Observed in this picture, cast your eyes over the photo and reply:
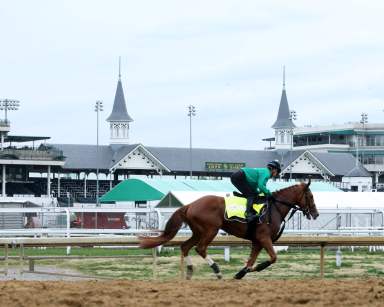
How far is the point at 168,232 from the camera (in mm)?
14812

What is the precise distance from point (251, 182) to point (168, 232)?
1.34m

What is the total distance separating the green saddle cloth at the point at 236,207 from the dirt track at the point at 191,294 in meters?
2.73

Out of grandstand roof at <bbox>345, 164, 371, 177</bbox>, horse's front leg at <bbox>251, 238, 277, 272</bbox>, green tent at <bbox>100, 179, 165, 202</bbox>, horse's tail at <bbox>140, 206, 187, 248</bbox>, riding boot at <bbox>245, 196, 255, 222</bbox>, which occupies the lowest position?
horse's front leg at <bbox>251, 238, 277, 272</bbox>

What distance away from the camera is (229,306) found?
9.60 metres

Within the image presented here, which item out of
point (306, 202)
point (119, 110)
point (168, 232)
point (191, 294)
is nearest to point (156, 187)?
point (306, 202)

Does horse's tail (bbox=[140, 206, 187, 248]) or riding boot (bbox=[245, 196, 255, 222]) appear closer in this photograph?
riding boot (bbox=[245, 196, 255, 222])

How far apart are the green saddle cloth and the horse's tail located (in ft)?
1.97

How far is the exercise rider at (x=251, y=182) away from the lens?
14703 millimetres

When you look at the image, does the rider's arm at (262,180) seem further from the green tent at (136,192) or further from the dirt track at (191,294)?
the green tent at (136,192)

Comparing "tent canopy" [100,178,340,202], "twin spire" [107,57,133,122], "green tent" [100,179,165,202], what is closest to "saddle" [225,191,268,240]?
"tent canopy" [100,178,340,202]

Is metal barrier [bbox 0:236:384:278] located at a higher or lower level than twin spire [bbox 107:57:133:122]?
lower

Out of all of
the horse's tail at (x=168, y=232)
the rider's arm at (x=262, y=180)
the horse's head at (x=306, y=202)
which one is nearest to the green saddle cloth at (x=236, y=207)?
the rider's arm at (x=262, y=180)

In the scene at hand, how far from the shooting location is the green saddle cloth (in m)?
14.6

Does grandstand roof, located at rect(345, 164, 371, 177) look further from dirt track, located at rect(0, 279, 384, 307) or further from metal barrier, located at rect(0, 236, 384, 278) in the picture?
dirt track, located at rect(0, 279, 384, 307)
